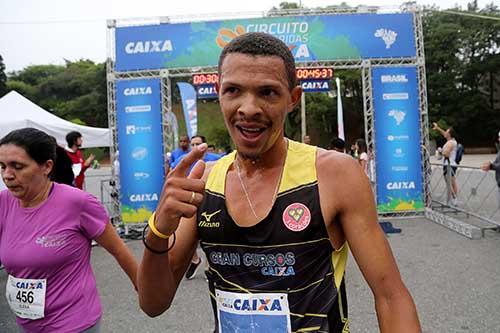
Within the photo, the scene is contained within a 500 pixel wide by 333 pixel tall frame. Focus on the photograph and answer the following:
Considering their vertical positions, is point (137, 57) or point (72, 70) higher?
point (72, 70)

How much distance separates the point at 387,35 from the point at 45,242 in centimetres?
934

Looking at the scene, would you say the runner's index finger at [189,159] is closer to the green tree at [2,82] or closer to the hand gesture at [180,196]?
the hand gesture at [180,196]

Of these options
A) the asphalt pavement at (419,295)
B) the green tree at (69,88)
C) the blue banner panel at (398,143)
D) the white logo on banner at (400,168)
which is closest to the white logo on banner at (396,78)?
the blue banner panel at (398,143)

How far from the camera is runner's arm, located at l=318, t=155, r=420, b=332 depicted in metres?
1.33

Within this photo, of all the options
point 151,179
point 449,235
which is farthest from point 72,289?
point 151,179

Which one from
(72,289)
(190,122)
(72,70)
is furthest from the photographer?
(72,70)

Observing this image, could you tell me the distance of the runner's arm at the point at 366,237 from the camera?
4.38ft

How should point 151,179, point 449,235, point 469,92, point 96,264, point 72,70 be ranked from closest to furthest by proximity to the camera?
point 96,264
point 449,235
point 151,179
point 469,92
point 72,70

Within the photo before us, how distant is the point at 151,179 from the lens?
1005 centimetres

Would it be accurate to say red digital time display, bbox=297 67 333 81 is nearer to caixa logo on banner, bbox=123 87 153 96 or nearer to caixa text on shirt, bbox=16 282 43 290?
caixa logo on banner, bbox=123 87 153 96

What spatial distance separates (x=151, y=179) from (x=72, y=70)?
58.4 meters

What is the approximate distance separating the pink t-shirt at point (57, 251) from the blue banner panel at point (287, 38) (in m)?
8.23

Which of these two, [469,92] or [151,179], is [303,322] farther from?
[469,92]

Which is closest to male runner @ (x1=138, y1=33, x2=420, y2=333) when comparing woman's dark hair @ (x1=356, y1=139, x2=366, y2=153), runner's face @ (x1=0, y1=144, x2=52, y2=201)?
runner's face @ (x1=0, y1=144, x2=52, y2=201)
